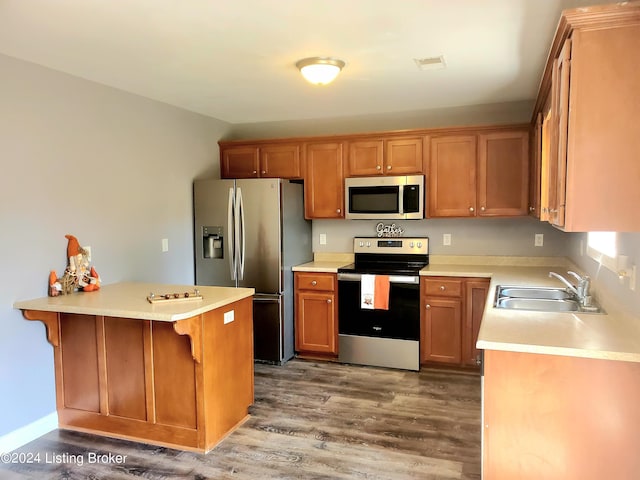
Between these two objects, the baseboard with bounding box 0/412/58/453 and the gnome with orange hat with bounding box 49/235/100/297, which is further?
the gnome with orange hat with bounding box 49/235/100/297

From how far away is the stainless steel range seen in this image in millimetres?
4141

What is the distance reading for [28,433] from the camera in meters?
2.96

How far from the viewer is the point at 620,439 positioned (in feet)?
6.09

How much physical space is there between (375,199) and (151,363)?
244cm

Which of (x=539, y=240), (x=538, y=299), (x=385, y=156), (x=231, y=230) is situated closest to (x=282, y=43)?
(x=385, y=156)

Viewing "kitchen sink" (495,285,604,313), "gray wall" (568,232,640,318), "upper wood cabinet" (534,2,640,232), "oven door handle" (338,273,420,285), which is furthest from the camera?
"oven door handle" (338,273,420,285)

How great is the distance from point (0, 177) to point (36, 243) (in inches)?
17.7

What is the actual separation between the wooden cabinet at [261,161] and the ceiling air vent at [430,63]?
179cm

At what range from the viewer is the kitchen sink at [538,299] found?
2771mm

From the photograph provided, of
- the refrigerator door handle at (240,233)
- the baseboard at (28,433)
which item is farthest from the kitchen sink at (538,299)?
the baseboard at (28,433)

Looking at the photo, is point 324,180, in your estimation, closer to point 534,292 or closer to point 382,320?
point 382,320

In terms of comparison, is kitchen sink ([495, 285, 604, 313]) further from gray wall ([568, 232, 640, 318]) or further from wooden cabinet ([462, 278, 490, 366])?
wooden cabinet ([462, 278, 490, 366])

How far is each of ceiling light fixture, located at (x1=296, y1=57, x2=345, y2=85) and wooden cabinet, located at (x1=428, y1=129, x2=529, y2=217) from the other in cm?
156

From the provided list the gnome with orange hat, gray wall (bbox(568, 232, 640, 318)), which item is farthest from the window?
the gnome with orange hat
